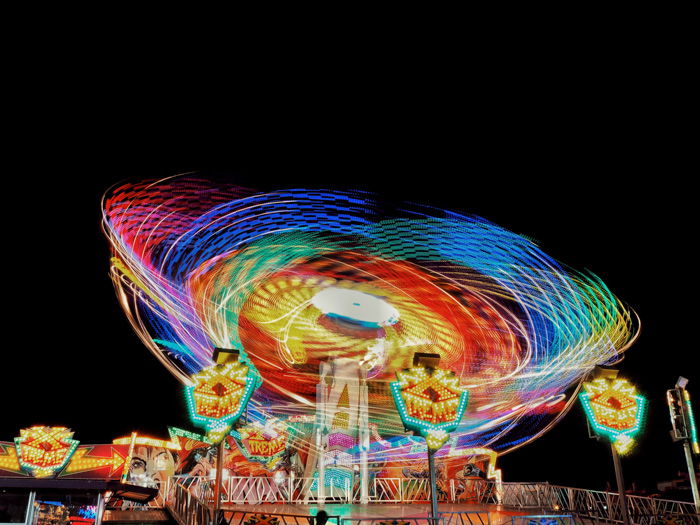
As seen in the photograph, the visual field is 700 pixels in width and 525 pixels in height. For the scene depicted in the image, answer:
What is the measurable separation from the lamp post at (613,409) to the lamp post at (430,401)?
4.93 m

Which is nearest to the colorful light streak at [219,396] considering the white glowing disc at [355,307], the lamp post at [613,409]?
the lamp post at [613,409]

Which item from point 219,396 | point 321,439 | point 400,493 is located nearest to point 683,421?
point 219,396

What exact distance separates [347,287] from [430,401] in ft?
43.8

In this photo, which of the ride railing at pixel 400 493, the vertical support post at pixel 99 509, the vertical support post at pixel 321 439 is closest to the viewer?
the vertical support post at pixel 99 509

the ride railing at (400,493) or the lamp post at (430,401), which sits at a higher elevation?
the lamp post at (430,401)

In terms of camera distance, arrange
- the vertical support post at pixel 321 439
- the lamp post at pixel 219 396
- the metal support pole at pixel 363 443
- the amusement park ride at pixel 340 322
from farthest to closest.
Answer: the metal support pole at pixel 363 443 < the vertical support post at pixel 321 439 < the amusement park ride at pixel 340 322 < the lamp post at pixel 219 396

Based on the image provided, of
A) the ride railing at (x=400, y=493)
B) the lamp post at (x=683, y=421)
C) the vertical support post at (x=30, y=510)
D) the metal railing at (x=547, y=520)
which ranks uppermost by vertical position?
the lamp post at (x=683, y=421)

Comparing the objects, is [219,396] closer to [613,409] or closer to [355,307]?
[613,409]

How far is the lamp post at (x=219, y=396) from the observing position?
1508 centimetres

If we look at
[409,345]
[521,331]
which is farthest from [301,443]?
[521,331]

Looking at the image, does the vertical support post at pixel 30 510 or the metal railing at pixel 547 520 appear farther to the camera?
the metal railing at pixel 547 520

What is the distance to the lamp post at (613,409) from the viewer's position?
57.3 ft

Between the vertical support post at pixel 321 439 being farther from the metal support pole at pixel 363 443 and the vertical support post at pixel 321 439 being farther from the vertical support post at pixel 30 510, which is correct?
the vertical support post at pixel 30 510

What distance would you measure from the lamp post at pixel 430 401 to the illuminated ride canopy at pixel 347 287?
8.42 m
